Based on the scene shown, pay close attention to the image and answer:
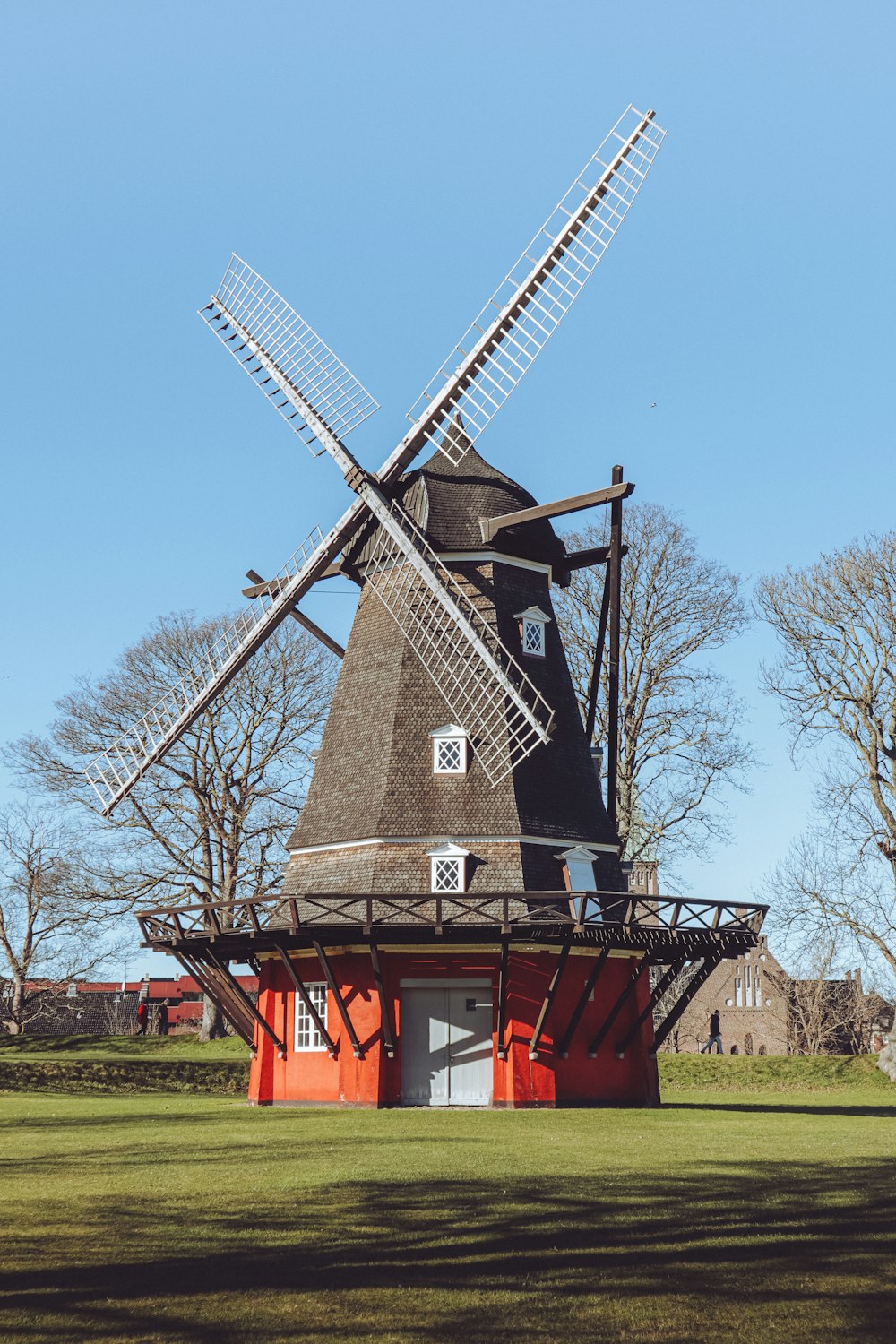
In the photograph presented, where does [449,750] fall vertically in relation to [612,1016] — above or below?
above

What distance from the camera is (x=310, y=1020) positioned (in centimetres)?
2203

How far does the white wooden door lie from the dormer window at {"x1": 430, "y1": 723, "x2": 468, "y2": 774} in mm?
3310

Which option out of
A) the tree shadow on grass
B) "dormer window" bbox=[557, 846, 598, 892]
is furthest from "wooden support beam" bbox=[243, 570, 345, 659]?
the tree shadow on grass

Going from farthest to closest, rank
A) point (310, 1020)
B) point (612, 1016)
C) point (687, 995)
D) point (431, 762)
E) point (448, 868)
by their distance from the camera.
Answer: point (310, 1020) → point (687, 995) → point (431, 762) → point (612, 1016) → point (448, 868)

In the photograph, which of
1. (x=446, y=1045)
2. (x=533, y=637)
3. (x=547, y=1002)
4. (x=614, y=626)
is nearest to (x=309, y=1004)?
(x=446, y=1045)

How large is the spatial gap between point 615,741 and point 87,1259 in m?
15.4

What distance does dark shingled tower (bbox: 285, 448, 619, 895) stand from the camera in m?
21.1

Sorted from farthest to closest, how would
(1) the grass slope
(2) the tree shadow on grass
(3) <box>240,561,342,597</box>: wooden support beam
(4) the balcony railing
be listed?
(1) the grass slope → (3) <box>240,561,342,597</box>: wooden support beam → (4) the balcony railing → (2) the tree shadow on grass

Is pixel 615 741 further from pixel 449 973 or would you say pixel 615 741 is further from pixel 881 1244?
pixel 881 1244

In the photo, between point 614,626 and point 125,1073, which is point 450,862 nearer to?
point 614,626

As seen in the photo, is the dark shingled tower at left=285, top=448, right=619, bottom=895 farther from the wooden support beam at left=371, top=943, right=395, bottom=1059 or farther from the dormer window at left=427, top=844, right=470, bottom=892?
the wooden support beam at left=371, top=943, right=395, bottom=1059

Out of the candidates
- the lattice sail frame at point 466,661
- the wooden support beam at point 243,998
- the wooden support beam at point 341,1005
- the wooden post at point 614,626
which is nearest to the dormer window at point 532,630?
the lattice sail frame at point 466,661

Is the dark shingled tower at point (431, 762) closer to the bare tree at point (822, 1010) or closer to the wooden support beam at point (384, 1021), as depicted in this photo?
the wooden support beam at point (384, 1021)

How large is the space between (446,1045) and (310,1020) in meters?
2.41
